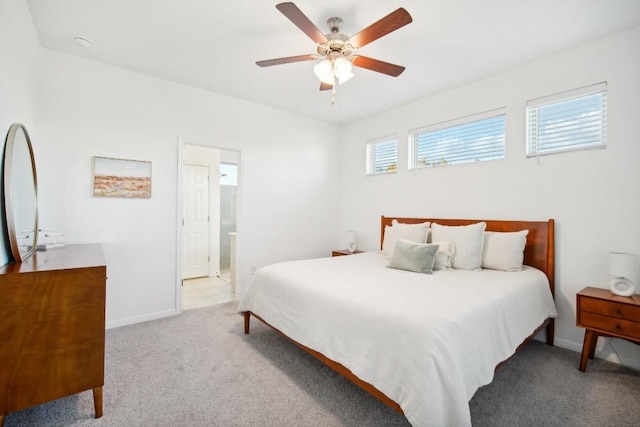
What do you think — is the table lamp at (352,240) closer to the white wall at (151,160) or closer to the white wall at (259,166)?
the white wall at (259,166)

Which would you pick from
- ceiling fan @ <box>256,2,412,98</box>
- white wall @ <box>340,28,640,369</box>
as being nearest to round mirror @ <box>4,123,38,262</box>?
ceiling fan @ <box>256,2,412,98</box>

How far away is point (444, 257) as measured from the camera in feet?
9.41

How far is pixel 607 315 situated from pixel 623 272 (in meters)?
0.34

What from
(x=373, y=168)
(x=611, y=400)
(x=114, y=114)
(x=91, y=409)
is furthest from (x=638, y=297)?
(x=114, y=114)

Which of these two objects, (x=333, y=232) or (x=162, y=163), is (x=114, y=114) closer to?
(x=162, y=163)

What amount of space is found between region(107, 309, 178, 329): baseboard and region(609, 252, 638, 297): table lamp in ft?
13.4

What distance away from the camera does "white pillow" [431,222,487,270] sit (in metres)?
2.84

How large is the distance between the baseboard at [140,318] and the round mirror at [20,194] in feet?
3.83

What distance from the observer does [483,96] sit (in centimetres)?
327

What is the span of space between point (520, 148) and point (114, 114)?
4.12 meters

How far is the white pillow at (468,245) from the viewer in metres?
2.84

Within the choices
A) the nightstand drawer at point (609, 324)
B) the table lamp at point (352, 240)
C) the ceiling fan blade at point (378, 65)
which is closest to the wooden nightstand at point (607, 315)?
the nightstand drawer at point (609, 324)

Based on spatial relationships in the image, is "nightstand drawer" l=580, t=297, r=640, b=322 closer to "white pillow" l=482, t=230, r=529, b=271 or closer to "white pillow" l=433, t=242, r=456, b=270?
"white pillow" l=482, t=230, r=529, b=271

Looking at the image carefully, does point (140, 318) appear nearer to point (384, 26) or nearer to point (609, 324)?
point (384, 26)
